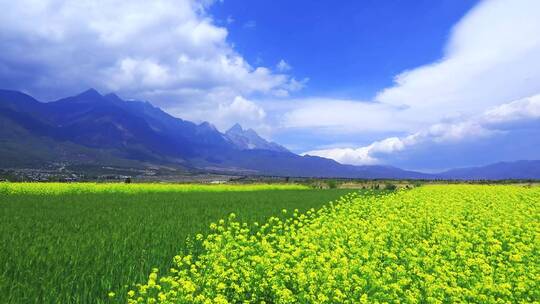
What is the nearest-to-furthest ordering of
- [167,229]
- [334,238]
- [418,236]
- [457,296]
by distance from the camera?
[457,296] → [334,238] → [418,236] → [167,229]

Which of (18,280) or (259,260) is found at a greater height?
(259,260)

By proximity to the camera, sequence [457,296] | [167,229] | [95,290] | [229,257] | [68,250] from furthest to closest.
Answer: [167,229]
[68,250]
[229,257]
[95,290]
[457,296]

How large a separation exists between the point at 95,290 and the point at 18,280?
1819 mm

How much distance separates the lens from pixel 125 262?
11.4 metres

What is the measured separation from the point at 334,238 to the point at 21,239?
30.5 feet

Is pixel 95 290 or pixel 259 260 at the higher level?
pixel 259 260

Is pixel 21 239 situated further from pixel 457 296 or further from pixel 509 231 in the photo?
pixel 509 231

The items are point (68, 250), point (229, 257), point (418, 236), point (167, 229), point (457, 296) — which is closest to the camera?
point (457, 296)

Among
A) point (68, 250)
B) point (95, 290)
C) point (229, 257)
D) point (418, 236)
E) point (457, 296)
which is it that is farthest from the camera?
point (418, 236)

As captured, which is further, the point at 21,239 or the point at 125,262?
the point at 21,239

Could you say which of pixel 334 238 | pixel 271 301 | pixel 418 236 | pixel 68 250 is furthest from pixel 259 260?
pixel 418 236

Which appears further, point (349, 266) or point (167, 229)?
point (167, 229)

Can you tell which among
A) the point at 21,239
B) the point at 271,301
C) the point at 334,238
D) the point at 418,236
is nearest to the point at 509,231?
Result: the point at 418,236

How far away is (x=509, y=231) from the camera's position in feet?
49.4
